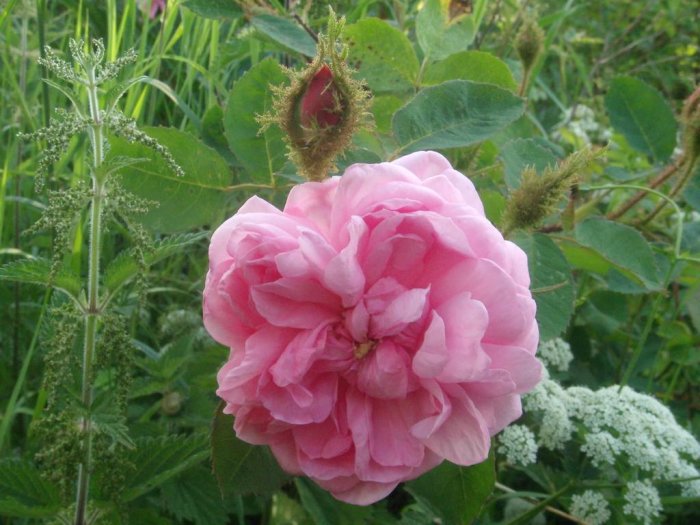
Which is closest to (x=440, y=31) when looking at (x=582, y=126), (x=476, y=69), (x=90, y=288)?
(x=476, y=69)

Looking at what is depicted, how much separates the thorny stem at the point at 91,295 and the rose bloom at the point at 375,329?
0.13 metres

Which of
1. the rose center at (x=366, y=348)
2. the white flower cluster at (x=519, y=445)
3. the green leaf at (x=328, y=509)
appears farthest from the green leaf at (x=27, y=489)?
the white flower cluster at (x=519, y=445)

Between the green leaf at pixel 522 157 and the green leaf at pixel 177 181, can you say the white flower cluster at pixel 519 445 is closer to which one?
the green leaf at pixel 522 157

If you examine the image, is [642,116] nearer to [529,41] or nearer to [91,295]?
[529,41]

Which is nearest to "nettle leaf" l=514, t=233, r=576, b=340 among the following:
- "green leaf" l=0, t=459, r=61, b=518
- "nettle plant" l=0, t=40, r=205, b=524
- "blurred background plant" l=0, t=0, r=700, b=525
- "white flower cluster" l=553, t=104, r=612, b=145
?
"blurred background plant" l=0, t=0, r=700, b=525

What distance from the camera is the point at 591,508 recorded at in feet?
2.90

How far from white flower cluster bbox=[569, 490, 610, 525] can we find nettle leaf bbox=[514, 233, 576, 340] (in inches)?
8.8

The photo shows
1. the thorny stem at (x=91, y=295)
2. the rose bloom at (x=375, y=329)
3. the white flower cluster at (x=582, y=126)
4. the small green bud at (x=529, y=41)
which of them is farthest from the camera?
the white flower cluster at (x=582, y=126)

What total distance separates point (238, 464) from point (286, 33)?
0.49m

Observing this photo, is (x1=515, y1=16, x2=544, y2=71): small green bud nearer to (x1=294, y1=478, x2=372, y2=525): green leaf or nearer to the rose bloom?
the rose bloom

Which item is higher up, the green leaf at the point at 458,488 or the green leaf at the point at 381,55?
the green leaf at the point at 381,55

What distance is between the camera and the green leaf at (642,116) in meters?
1.09

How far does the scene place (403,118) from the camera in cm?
81

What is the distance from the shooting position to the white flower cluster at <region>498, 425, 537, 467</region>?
88cm
